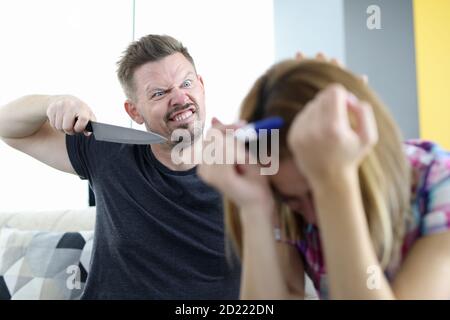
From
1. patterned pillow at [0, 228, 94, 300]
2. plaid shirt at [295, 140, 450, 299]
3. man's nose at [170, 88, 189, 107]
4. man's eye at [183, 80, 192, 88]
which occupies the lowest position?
patterned pillow at [0, 228, 94, 300]

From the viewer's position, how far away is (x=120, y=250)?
0.73m

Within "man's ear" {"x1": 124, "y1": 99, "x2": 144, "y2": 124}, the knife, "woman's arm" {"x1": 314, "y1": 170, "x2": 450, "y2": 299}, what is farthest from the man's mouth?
"woman's arm" {"x1": 314, "y1": 170, "x2": 450, "y2": 299}

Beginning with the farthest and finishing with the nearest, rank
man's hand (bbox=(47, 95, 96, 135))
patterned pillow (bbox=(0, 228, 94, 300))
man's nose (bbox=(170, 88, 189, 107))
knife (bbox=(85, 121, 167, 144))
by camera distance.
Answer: patterned pillow (bbox=(0, 228, 94, 300)) → man's nose (bbox=(170, 88, 189, 107)) → man's hand (bbox=(47, 95, 96, 135)) → knife (bbox=(85, 121, 167, 144))

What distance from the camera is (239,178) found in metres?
0.36

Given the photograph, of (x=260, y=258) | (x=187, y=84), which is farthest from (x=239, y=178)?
(x=187, y=84)

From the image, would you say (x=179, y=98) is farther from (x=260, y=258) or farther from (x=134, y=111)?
(x=260, y=258)

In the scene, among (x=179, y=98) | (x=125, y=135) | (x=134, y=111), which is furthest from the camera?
(x=134, y=111)

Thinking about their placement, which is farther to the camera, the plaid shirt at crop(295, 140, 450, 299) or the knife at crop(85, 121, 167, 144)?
the knife at crop(85, 121, 167, 144)

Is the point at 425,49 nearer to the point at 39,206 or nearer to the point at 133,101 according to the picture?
the point at 133,101

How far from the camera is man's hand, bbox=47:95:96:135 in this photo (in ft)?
2.15

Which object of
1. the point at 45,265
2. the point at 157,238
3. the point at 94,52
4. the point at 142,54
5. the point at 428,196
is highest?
the point at 94,52

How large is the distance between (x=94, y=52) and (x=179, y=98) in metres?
1.08

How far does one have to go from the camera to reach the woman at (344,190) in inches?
11.7

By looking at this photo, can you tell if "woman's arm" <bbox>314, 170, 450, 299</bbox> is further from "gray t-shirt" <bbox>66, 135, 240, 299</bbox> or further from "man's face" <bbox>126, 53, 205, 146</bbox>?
"man's face" <bbox>126, 53, 205, 146</bbox>
